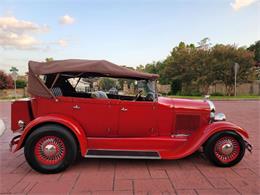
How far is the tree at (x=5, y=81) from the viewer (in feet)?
103

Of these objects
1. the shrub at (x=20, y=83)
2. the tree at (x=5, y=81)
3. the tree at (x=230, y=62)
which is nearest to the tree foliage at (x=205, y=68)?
the tree at (x=230, y=62)

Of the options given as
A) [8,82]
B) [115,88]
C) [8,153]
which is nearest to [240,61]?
[115,88]

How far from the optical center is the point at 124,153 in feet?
13.1

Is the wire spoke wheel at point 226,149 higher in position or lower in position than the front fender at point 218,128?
lower

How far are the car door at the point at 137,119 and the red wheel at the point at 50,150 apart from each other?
1.06 m

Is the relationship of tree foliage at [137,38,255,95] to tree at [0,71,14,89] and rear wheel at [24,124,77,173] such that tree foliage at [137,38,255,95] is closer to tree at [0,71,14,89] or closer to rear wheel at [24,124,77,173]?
rear wheel at [24,124,77,173]

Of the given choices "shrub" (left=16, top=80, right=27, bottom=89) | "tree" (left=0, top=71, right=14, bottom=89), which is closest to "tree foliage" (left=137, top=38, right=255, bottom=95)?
"shrub" (left=16, top=80, right=27, bottom=89)

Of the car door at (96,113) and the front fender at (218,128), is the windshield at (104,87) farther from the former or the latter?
the front fender at (218,128)

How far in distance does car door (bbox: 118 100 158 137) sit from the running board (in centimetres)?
34

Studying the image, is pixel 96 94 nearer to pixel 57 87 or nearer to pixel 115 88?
pixel 115 88

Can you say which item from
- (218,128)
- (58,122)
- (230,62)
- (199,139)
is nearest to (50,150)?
(58,122)

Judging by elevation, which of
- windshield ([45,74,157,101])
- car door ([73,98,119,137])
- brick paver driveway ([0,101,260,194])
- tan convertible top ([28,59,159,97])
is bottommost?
brick paver driveway ([0,101,260,194])

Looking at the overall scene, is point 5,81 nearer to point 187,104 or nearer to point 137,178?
point 187,104

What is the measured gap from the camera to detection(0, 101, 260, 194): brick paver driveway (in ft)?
10.5
